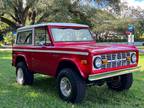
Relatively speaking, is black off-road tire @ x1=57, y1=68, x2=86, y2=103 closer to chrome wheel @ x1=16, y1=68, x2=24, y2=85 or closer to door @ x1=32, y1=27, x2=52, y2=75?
door @ x1=32, y1=27, x2=52, y2=75

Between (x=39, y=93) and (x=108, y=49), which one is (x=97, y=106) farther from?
(x=39, y=93)

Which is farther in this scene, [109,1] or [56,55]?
[109,1]

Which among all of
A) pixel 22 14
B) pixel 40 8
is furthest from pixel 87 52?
pixel 22 14

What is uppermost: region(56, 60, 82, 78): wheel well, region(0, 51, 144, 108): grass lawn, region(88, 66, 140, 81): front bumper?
region(56, 60, 82, 78): wheel well

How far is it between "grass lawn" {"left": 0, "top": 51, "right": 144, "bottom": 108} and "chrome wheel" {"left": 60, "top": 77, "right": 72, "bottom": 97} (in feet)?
0.72

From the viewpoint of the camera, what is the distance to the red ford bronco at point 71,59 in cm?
689

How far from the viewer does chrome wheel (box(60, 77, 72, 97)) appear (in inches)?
289

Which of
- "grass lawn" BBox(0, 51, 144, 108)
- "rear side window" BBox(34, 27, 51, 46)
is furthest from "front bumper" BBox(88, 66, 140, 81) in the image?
"rear side window" BBox(34, 27, 51, 46)

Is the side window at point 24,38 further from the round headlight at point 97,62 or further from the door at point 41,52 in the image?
the round headlight at point 97,62

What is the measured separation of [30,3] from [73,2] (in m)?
4.39

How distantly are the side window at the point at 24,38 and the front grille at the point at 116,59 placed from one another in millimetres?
2818

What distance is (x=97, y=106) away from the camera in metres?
6.90

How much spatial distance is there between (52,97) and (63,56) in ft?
3.72

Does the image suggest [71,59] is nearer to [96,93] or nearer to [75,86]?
[75,86]
